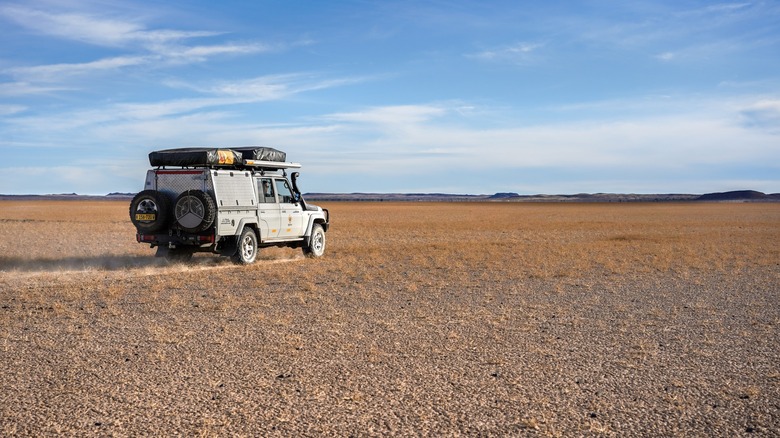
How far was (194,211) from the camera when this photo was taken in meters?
16.9

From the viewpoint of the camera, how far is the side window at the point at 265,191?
737 inches

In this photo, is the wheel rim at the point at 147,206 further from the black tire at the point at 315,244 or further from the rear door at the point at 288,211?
the black tire at the point at 315,244

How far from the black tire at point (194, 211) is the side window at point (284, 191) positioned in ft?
8.96

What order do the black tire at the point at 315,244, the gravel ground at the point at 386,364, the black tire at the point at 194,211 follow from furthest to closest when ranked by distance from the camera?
the black tire at the point at 315,244
the black tire at the point at 194,211
the gravel ground at the point at 386,364

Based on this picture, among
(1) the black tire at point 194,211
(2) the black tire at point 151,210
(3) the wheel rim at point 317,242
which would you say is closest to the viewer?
(1) the black tire at point 194,211

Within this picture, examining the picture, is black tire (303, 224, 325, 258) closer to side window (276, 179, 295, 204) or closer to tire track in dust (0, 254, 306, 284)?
tire track in dust (0, 254, 306, 284)

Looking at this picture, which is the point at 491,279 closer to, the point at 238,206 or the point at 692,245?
the point at 238,206

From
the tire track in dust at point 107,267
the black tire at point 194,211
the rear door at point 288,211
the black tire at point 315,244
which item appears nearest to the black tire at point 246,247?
the tire track in dust at point 107,267

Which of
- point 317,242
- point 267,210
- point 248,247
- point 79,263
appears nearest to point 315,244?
point 317,242

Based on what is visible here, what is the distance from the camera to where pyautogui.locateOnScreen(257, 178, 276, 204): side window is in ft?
61.4

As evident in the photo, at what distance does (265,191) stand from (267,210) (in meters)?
0.49

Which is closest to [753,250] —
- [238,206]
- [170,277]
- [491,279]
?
[491,279]

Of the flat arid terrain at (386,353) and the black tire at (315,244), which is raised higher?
the black tire at (315,244)

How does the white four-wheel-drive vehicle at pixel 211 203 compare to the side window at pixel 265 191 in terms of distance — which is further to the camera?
the side window at pixel 265 191
